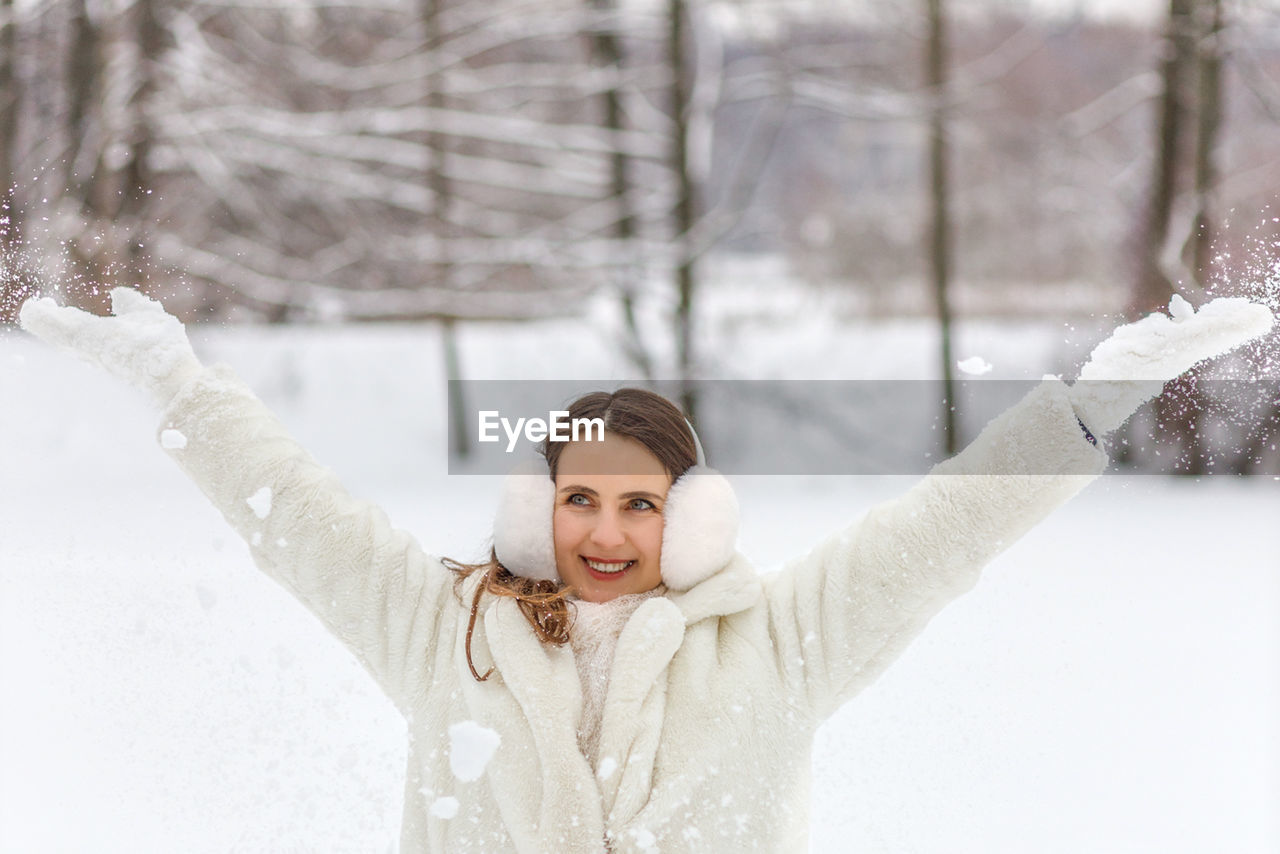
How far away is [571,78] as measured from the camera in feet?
29.5

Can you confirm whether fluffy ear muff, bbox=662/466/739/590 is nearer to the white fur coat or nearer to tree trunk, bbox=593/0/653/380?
the white fur coat

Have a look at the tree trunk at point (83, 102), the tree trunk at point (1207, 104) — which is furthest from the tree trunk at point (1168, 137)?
the tree trunk at point (83, 102)

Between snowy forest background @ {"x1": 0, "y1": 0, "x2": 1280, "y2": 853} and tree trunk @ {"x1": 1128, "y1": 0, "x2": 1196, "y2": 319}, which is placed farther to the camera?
tree trunk @ {"x1": 1128, "y1": 0, "x2": 1196, "y2": 319}

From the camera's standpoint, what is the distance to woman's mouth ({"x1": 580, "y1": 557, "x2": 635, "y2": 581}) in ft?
5.35

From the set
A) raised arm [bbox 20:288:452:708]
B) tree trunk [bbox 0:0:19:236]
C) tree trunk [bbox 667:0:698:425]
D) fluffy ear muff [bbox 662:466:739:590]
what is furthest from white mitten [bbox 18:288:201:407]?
tree trunk [bbox 0:0:19:236]

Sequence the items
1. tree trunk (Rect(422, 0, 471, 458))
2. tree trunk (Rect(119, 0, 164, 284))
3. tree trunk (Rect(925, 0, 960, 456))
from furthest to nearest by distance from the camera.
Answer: tree trunk (Rect(422, 0, 471, 458)) < tree trunk (Rect(925, 0, 960, 456)) < tree trunk (Rect(119, 0, 164, 284))

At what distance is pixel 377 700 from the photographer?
8.04 ft

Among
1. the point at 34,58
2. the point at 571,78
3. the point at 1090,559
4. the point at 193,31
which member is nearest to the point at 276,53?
the point at 193,31

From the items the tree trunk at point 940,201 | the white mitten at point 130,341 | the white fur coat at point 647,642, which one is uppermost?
the tree trunk at point 940,201

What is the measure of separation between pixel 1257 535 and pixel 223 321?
723 centimetres

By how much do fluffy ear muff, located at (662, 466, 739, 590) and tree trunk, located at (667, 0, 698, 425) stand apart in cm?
655

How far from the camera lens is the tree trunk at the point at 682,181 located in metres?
8.34

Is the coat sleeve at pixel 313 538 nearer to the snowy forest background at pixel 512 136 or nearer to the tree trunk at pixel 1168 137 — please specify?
the snowy forest background at pixel 512 136

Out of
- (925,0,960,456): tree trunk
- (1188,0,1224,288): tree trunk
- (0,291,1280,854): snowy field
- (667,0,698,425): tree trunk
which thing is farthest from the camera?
(925,0,960,456): tree trunk
